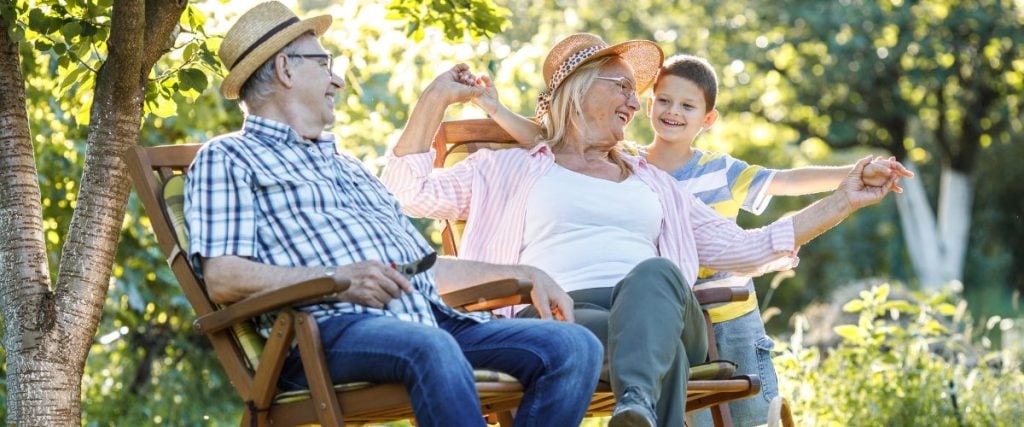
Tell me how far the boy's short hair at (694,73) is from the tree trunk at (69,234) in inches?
61.1

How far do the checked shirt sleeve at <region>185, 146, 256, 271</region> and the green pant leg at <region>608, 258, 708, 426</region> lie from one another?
86 cm

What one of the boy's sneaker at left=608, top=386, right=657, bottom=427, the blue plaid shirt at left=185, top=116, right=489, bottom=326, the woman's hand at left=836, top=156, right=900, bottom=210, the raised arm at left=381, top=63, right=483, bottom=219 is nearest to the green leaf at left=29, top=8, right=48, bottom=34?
the blue plaid shirt at left=185, top=116, right=489, bottom=326

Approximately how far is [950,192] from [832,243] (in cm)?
206

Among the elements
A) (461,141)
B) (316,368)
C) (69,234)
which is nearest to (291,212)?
(316,368)

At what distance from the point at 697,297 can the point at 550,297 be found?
0.48m

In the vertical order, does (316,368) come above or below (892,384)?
above

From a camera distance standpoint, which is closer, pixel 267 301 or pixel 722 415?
pixel 267 301

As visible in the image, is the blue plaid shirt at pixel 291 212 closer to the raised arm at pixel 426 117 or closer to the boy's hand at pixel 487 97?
the raised arm at pixel 426 117

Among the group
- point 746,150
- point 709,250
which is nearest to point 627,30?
point 746,150

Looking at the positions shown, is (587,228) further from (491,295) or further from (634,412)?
(634,412)

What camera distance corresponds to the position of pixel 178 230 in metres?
3.30

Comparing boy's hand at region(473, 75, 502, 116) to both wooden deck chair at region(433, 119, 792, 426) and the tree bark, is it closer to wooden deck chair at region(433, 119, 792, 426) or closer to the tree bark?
wooden deck chair at region(433, 119, 792, 426)

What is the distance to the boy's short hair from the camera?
14.6 ft

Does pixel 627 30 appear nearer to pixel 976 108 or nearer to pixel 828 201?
pixel 976 108
